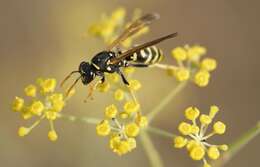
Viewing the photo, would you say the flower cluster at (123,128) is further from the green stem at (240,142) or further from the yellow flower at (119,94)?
the green stem at (240,142)

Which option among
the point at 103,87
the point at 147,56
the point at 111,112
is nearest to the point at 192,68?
the point at 147,56

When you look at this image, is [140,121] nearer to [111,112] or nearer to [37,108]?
[111,112]

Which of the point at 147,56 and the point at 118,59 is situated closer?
the point at 118,59

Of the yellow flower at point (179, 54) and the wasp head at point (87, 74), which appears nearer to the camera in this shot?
the wasp head at point (87, 74)

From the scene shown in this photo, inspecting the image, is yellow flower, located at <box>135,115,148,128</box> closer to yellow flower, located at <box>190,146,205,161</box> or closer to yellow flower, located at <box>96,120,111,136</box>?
yellow flower, located at <box>96,120,111,136</box>

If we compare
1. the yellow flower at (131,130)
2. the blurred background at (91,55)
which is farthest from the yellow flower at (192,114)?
the blurred background at (91,55)

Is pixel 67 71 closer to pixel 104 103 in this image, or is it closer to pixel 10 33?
pixel 104 103

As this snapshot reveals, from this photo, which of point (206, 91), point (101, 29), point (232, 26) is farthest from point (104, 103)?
point (232, 26)
